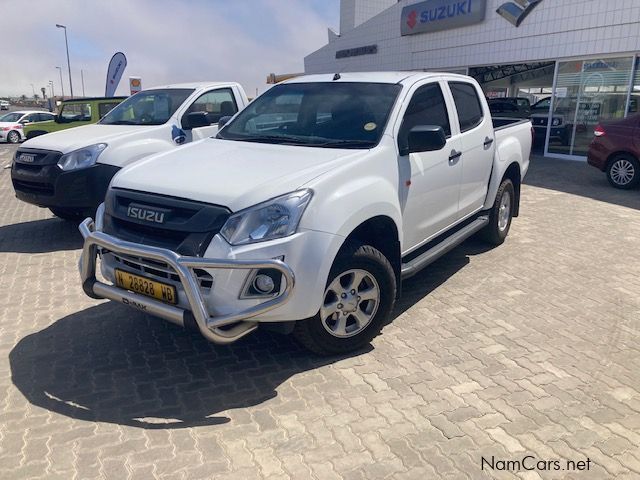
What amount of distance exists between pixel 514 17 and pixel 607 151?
23.2 ft

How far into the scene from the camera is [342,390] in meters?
3.20

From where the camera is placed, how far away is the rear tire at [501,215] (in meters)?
5.75

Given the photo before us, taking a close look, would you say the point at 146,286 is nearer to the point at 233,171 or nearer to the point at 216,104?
the point at 233,171

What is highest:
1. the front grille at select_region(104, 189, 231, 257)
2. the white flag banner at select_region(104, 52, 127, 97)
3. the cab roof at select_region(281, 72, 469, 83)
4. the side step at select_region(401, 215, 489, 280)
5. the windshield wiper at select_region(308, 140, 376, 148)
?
the white flag banner at select_region(104, 52, 127, 97)

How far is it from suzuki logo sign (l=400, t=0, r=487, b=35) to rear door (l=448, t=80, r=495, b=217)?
12.8 metres

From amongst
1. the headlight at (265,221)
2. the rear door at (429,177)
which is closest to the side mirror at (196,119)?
the rear door at (429,177)

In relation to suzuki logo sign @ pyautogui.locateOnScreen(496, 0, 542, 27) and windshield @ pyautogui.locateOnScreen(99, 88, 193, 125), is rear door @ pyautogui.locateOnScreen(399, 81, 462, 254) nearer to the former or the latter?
windshield @ pyautogui.locateOnScreen(99, 88, 193, 125)

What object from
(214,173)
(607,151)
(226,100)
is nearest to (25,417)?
(214,173)

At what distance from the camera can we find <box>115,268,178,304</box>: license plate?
2994 millimetres

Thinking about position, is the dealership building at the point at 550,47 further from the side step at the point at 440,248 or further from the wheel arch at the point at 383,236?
the wheel arch at the point at 383,236

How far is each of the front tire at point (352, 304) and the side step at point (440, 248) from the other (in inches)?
15.0

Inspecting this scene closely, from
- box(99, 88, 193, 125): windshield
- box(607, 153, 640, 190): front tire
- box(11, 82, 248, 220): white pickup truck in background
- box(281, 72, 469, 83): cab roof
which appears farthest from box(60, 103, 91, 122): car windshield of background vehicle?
box(607, 153, 640, 190): front tire

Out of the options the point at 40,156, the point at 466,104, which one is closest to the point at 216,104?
the point at 40,156

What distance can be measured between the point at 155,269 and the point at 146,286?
132mm
